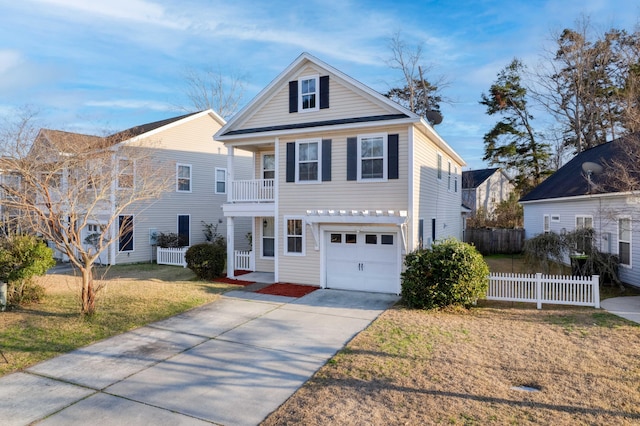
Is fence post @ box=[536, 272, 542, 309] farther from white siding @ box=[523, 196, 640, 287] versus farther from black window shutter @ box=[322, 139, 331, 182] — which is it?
black window shutter @ box=[322, 139, 331, 182]

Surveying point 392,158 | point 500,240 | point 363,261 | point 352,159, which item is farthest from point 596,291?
point 500,240

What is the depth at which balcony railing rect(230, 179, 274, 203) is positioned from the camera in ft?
48.5

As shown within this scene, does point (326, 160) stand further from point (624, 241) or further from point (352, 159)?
point (624, 241)

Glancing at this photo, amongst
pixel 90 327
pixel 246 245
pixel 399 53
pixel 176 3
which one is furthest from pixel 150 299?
pixel 399 53

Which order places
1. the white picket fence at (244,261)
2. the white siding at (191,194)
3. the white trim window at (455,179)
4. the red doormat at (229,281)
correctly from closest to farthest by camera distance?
1. the red doormat at (229,281)
2. the white picket fence at (244,261)
3. the white siding at (191,194)
4. the white trim window at (455,179)

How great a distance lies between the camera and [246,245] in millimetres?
23609

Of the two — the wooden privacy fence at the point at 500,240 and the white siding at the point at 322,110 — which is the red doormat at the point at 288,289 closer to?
the white siding at the point at 322,110

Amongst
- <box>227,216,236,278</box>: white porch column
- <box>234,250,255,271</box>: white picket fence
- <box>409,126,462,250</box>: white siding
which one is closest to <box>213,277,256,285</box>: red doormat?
<box>227,216,236,278</box>: white porch column

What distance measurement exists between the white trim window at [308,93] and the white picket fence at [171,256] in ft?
33.8

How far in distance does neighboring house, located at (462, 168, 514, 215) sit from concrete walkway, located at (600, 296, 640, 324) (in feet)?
83.0

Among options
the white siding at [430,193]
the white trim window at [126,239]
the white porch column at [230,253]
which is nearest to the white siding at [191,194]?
the white trim window at [126,239]

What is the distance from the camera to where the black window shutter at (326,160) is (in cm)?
1323

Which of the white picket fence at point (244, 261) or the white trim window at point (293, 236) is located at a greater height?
the white trim window at point (293, 236)

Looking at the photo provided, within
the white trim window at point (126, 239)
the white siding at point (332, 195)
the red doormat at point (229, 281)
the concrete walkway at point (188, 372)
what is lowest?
the concrete walkway at point (188, 372)
